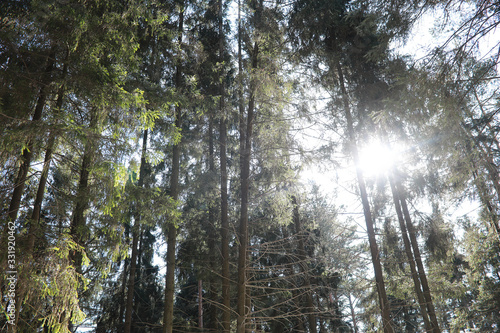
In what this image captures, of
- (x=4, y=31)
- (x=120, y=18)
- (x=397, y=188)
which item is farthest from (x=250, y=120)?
(x=397, y=188)

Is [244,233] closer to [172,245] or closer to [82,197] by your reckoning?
[172,245]

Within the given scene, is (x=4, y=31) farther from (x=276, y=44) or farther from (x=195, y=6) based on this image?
(x=195, y=6)

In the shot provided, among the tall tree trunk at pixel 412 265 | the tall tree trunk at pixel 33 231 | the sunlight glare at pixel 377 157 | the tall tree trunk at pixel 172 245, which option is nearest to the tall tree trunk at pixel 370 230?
the sunlight glare at pixel 377 157

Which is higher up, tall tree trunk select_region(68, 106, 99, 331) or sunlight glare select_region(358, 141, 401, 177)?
sunlight glare select_region(358, 141, 401, 177)

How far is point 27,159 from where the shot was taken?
5160 millimetres

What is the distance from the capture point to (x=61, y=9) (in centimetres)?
502

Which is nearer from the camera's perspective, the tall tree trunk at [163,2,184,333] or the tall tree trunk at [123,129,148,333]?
the tall tree trunk at [163,2,184,333]

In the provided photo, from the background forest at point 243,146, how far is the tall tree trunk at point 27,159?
1.4 inches

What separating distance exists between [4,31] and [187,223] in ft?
25.7

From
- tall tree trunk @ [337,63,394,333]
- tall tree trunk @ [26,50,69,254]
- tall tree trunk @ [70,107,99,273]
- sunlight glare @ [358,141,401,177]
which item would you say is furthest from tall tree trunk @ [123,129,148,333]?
sunlight glare @ [358,141,401,177]

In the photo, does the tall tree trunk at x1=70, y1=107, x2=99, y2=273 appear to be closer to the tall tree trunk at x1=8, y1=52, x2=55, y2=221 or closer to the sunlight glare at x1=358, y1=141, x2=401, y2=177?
the tall tree trunk at x1=8, y1=52, x2=55, y2=221

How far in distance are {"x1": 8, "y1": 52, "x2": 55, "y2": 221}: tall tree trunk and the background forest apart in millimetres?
37

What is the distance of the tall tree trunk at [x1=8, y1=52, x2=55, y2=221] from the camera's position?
15.6 feet

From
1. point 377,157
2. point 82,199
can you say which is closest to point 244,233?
point 82,199
